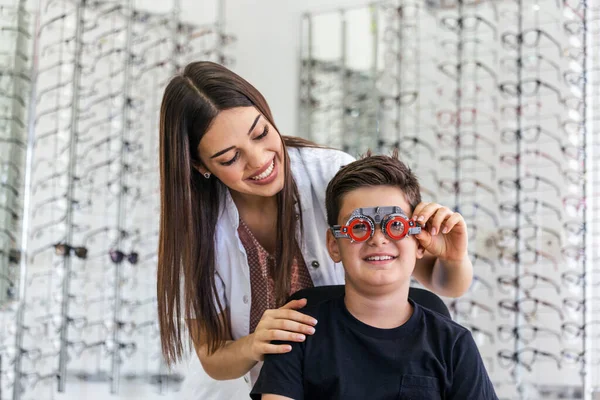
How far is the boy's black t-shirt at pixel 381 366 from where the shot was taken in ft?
4.15

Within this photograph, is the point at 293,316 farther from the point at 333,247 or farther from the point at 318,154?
the point at 318,154

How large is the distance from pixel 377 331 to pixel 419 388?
0.13m

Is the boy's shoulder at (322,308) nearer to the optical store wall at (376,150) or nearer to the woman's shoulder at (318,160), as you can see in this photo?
the woman's shoulder at (318,160)

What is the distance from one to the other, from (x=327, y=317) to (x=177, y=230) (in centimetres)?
39

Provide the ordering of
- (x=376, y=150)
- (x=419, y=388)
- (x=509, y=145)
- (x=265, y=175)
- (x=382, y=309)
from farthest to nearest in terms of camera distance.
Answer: (x=376, y=150), (x=509, y=145), (x=265, y=175), (x=382, y=309), (x=419, y=388)

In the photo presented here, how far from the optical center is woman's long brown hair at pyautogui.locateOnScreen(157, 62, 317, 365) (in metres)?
1.55

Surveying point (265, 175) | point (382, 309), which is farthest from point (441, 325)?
point (265, 175)

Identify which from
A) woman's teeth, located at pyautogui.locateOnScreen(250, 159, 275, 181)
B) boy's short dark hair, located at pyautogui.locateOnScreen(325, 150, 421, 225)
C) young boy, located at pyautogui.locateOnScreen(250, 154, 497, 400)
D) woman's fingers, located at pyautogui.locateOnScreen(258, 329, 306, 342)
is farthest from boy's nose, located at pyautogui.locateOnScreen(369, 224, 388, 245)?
woman's teeth, located at pyautogui.locateOnScreen(250, 159, 275, 181)

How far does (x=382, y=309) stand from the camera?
137 centimetres

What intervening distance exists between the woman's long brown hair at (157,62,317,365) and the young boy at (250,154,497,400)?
212 millimetres

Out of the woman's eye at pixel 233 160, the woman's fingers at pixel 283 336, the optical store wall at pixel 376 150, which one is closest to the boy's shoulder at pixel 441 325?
the woman's fingers at pixel 283 336

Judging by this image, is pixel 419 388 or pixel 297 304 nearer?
pixel 419 388

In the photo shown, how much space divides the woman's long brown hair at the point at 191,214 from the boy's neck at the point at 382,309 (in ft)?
0.88

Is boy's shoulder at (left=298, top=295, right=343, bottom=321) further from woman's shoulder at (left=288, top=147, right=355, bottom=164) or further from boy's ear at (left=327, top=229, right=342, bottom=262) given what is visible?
woman's shoulder at (left=288, top=147, right=355, bottom=164)
